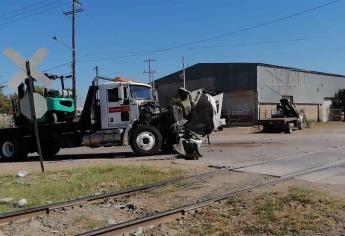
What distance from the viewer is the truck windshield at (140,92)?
19922 millimetres

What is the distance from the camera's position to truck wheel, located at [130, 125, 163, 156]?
19.4 m

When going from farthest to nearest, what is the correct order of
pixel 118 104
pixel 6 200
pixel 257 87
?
pixel 257 87 < pixel 118 104 < pixel 6 200

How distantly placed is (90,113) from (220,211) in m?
11.8

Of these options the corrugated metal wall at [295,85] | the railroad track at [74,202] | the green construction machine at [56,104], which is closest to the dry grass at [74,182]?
the railroad track at [74,202]

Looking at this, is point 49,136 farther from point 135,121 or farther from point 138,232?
point 138,232

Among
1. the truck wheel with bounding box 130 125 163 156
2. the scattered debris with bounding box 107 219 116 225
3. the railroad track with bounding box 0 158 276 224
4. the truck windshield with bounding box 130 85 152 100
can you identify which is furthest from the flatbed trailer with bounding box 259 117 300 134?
the scattered debris with bounding box 107 219 116 225

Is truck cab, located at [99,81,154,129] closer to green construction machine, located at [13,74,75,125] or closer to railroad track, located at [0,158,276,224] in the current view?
green construction machine, located at [13,74,75,125]

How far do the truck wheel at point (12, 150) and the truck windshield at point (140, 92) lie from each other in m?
5.05

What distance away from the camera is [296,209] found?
28.2 ft

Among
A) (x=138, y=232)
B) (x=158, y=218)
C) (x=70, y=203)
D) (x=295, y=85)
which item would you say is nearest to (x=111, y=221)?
(x=158, y=218)

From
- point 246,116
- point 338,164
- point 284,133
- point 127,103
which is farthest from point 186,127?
point 246,116

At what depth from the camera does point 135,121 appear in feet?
64.9

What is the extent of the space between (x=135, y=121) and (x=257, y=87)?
123 ft

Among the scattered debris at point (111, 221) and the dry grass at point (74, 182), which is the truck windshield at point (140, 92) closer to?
the dry grass at point (74, 182)
